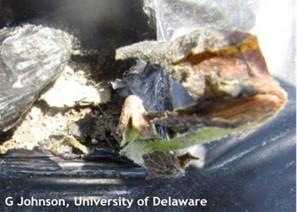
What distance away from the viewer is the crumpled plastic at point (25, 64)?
110 centimetres

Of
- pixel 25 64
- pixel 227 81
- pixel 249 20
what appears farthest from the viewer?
pixel 249 20

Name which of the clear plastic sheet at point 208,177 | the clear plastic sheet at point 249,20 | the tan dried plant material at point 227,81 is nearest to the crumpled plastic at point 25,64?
the clear plastic sheet at point 208,177

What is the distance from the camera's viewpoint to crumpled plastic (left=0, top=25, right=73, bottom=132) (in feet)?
3.60

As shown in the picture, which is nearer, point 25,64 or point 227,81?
point 227,81

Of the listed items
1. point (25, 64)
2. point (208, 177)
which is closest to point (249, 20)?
point (208, 177)

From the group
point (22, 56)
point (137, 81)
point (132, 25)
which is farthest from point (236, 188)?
point (22, 56)

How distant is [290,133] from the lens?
1.21m

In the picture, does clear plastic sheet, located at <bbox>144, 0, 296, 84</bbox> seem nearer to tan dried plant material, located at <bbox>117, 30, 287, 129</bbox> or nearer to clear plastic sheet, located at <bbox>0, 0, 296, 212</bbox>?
clear plastic sheet, located at <bbox>0, 0, 296, 212</bbox>

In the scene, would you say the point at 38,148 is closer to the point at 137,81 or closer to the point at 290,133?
the point at 137,81

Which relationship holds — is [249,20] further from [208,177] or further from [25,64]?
[25,64]

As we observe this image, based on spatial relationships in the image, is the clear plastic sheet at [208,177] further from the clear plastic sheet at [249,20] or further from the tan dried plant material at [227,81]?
the tan dried plant material at [227,81]

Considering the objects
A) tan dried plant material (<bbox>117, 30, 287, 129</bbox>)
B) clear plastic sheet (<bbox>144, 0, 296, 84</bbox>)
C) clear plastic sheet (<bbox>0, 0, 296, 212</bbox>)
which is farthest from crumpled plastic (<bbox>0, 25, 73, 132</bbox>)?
tan dried plant material (<bbox>117, 30, 287, 129</bbox>)

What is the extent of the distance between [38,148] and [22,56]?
0.66 ft

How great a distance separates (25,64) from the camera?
1.13 m
